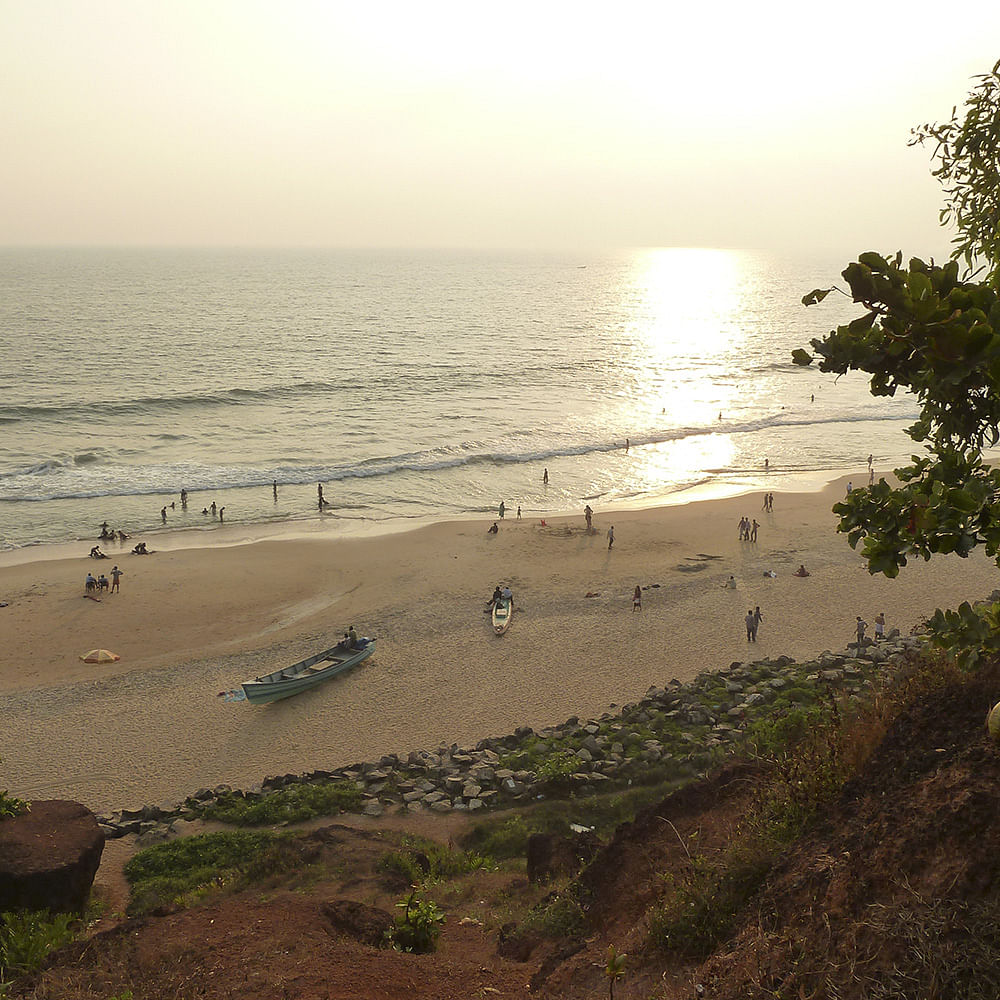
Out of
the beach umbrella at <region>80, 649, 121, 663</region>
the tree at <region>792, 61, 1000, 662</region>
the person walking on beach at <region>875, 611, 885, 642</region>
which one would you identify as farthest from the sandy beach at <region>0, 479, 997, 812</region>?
the tree at <region>792, 61, 1000, 662</region>

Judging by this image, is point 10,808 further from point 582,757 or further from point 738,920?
point 738,920

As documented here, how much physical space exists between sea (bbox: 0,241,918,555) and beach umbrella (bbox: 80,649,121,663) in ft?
37.5

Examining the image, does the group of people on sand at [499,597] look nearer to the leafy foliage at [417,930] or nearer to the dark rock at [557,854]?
the dark rock at [557,854]

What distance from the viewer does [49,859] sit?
11539 millimetres

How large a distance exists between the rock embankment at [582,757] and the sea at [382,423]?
867 centimetres

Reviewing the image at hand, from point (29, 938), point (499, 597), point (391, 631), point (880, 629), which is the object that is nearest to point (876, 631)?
point (880, 629)

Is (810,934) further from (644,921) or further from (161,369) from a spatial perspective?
(161,369)

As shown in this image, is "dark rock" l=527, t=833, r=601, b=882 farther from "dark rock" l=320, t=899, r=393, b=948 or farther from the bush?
the bush

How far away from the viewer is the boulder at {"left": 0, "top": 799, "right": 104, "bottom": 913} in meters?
11.2

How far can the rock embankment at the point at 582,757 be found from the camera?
14766 mm

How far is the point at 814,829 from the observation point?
7.19m

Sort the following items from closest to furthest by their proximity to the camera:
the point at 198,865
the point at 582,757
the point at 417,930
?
Result: the point at 417,930, the point at 198,865, the point at 582,757

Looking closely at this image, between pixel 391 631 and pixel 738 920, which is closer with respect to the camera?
pixel 738 920

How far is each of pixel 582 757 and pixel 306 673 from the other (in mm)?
9305
